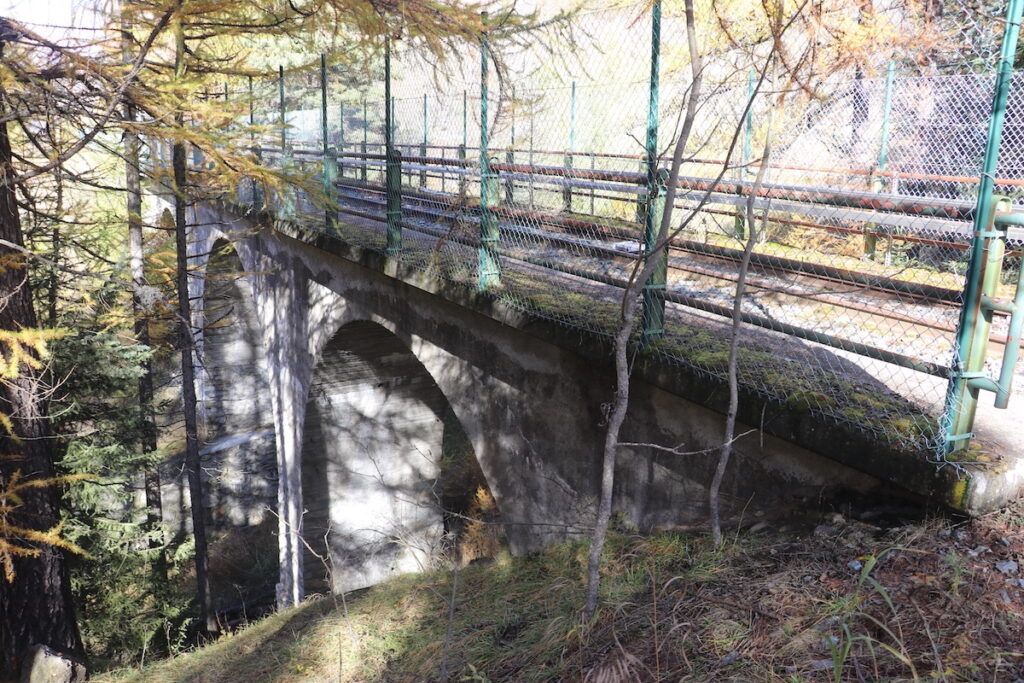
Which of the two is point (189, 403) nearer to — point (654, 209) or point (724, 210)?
point (724, 210)

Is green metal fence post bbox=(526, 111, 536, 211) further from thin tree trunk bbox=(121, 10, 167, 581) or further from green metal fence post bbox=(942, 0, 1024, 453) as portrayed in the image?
thin tree trunk bbox=(121, 10, 167, 581)

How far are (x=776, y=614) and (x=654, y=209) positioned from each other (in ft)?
5.88

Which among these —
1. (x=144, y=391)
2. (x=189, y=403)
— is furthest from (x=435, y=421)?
(x=144, y=391)

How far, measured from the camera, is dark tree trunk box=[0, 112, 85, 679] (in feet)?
19.8

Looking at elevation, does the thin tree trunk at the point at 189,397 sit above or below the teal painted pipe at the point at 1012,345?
below

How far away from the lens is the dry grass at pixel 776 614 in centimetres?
242

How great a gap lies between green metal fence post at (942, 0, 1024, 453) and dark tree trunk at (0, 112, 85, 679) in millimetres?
5856

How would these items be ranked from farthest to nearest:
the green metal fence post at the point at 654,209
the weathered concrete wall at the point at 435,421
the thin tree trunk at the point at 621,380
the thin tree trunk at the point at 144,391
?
1. the thin tree trunk at the point at 144,391
2. the weathered concrete wall at the point at 435,421
3. the green metal fence post at the point at 654,209
4. the thin tree trunk at the point at 621,380

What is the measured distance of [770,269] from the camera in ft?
14.9

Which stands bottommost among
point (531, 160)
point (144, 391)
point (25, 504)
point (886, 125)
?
point (144, 391)

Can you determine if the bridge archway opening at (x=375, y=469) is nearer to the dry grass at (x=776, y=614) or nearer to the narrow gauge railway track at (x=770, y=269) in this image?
the narrow gauge railway track at (x=770, y=269)

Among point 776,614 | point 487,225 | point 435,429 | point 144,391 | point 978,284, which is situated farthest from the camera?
point 144,391

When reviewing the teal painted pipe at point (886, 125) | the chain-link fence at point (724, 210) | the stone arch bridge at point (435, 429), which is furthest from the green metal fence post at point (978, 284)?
the teal painted pipe at point (886, 125)

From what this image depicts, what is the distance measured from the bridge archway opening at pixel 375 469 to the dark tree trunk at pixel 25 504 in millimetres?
3941
